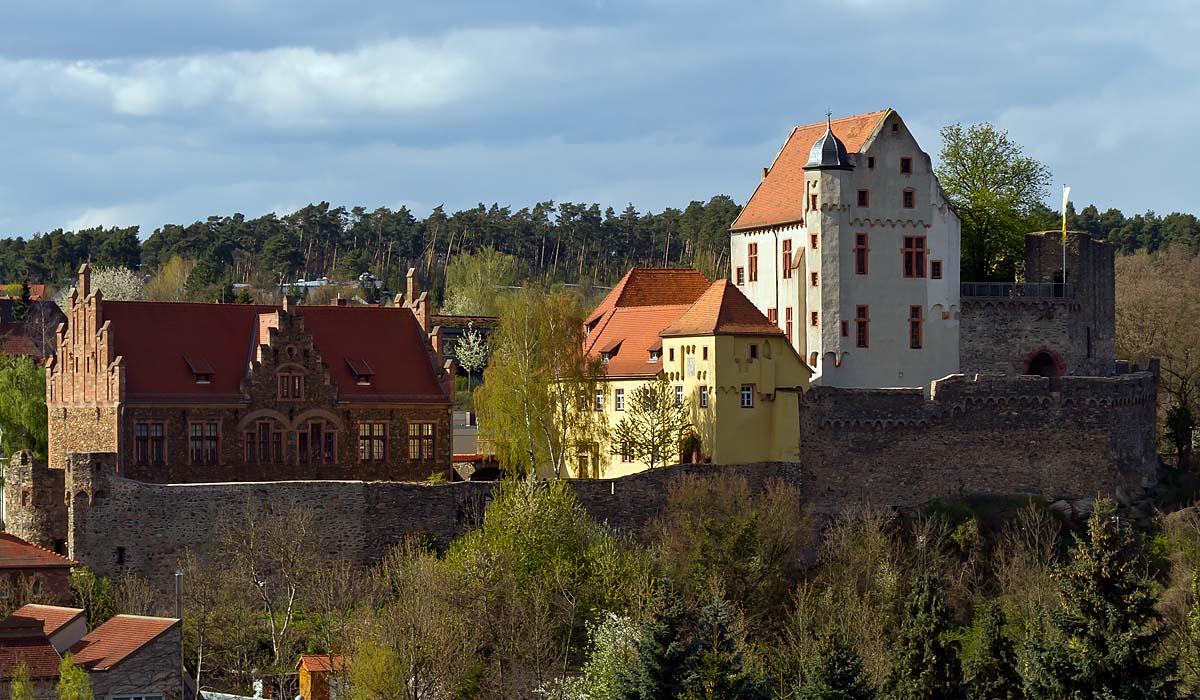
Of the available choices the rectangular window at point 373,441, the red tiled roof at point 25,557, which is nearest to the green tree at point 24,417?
the rectangular window at point 373,441

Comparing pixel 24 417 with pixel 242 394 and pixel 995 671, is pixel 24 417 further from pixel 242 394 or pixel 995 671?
pixel 995 671

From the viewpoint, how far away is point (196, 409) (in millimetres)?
60219

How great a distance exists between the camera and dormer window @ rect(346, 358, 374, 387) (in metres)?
62.8

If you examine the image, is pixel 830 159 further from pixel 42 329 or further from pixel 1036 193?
pixel 42 329

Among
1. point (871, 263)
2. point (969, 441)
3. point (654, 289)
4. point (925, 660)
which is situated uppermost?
point (871, 263)

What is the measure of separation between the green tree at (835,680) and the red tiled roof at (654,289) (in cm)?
2592

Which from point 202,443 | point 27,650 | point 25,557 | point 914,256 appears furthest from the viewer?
point 914,256

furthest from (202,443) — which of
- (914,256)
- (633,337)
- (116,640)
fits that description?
(914,256)

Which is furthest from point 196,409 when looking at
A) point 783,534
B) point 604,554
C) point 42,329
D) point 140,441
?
point 42,329

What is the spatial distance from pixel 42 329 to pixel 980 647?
6093cm

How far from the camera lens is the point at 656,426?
208 feet

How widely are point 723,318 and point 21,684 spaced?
23359 millimetres

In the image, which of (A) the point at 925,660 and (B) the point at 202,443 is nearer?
(A) the point at 925,660

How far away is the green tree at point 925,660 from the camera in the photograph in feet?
164
